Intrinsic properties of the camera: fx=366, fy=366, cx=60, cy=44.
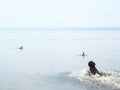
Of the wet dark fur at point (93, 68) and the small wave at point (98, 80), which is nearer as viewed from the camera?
the small wave at point (98, 80)

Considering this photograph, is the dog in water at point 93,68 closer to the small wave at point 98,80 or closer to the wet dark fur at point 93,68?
the wet dark fur at point 93,68

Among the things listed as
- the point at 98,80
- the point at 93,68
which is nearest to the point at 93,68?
the point at 93,68

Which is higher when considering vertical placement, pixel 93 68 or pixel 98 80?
pixel 93 68

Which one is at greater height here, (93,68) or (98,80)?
(93,68)

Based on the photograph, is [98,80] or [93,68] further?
[93,68]

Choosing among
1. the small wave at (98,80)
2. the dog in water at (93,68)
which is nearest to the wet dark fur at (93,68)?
the dog in water at (93,68)

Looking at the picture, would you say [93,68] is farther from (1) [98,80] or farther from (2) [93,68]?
(1) [98,80]

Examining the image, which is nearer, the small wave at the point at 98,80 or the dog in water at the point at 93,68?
the small wave at the point at 98,80

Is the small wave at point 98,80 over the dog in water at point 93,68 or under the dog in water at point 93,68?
under

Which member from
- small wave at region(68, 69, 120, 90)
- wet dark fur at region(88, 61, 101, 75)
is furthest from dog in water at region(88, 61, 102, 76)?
small wave at region(68, 69, 120, 90)

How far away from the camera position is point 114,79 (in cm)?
4016

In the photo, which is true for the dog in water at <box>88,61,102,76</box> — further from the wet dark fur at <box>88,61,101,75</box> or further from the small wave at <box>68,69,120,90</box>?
the small wave at <box>68,69,120,90</box>

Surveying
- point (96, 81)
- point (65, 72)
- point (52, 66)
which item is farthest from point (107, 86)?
point (52, 66)

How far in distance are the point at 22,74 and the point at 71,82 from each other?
10479mm
